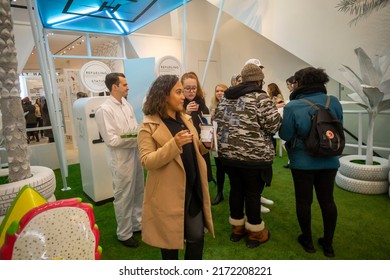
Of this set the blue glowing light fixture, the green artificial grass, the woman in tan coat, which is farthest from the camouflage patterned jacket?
the blue glowing light fixture

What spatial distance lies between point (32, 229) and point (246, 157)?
1.28m

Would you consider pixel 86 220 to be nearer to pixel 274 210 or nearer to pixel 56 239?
pixel 56 239

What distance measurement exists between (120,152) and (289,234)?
160cm

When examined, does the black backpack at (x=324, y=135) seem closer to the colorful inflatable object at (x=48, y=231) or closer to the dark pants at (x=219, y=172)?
the dark pants at (x=219, y=172)

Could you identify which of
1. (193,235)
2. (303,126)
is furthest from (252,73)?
(193,235)

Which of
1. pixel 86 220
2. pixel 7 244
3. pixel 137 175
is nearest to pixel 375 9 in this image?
pixel 137 175

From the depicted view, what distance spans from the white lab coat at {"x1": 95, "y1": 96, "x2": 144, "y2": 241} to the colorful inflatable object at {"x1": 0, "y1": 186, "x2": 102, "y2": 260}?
1072 mm

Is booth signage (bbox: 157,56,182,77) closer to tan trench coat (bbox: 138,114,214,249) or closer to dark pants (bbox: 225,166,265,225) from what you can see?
dark pants (bbox: 225,166,265,225)

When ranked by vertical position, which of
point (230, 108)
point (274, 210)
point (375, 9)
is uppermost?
point (375, 9)

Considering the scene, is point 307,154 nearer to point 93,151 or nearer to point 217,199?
point 217,199

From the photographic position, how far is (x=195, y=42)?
7.09 m

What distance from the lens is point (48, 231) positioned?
0.83 m

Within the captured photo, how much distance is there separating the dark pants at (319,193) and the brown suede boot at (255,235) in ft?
1.08

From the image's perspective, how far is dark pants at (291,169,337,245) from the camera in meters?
1.70
